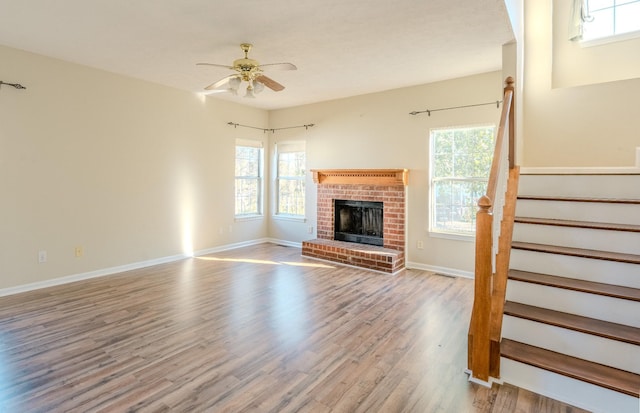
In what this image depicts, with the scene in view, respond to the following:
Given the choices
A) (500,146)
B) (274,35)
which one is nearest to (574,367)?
(500,146)

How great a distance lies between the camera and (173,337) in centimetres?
282

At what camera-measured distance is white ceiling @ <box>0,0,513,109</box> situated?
9.20 ft

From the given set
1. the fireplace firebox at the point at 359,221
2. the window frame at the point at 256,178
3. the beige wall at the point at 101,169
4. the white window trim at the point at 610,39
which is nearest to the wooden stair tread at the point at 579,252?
the white window trim at the point at 610,39

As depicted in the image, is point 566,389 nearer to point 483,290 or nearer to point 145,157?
point 483,290

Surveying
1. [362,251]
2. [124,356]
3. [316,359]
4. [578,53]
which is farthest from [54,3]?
[578,53]

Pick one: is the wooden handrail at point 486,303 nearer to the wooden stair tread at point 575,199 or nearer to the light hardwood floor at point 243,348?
the light hardwood floor at point 243,348

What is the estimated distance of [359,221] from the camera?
5.83m

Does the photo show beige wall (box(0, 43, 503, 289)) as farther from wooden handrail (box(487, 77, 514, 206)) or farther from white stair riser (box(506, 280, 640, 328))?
white stair riser (box(506, 280, 640, 328))

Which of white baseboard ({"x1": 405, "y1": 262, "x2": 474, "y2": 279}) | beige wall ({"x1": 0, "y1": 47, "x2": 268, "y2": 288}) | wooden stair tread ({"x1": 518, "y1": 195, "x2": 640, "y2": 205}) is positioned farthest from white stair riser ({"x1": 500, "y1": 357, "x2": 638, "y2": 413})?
beige wall ({"x1": 0, "y1": 47, "x2": 268, "y2": 288})

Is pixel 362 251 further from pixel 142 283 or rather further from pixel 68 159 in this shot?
pixel 68 159

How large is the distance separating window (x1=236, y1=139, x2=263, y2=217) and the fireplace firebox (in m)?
1.85

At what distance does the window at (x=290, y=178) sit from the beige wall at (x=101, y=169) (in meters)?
1.10

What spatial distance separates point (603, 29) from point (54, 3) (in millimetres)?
5443

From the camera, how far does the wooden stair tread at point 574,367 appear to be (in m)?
1.81
